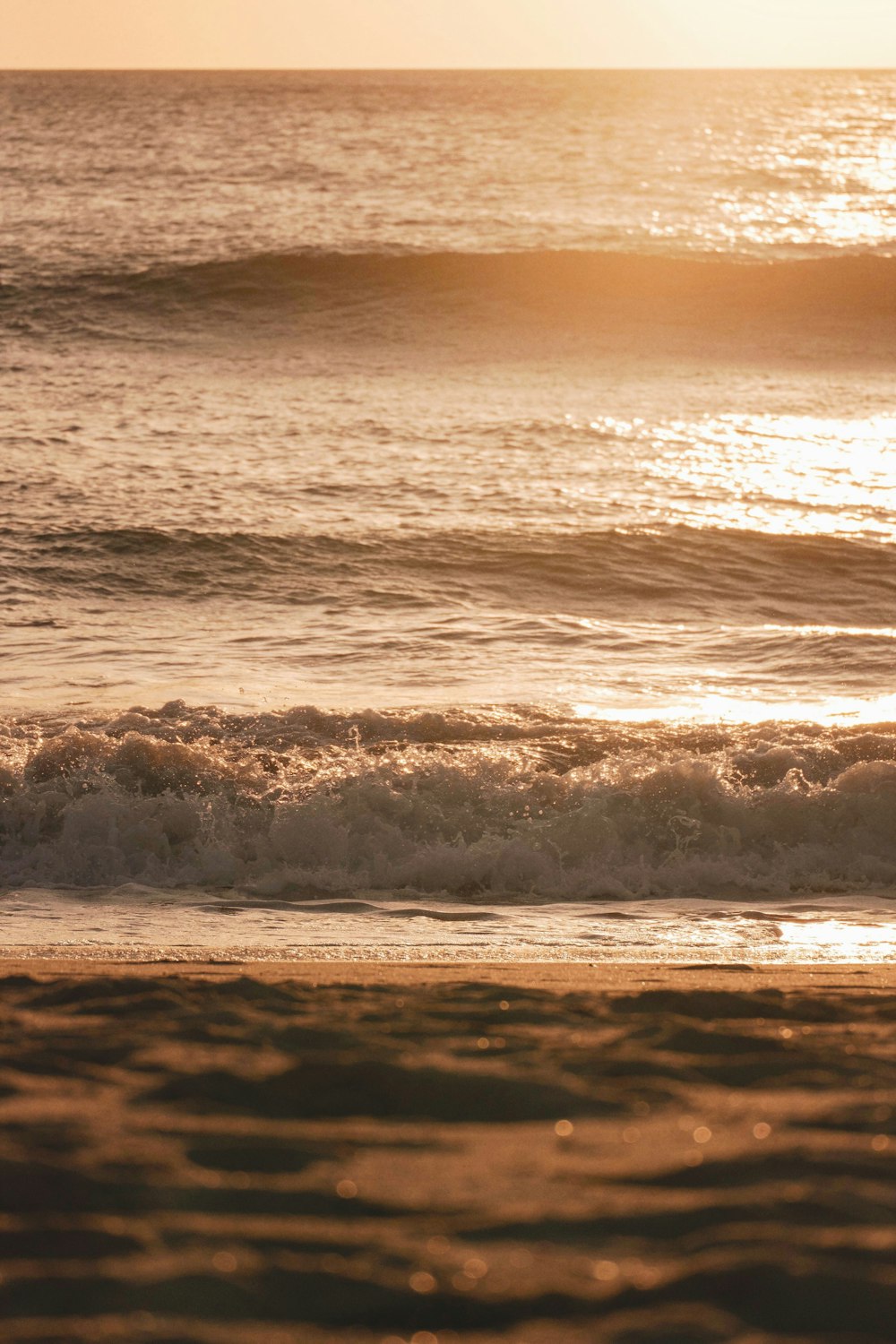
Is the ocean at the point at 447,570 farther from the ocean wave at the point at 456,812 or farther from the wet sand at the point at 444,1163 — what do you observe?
the wet sand at the point at 444,1163

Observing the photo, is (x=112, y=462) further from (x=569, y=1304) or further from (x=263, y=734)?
(x=569, y=1304)

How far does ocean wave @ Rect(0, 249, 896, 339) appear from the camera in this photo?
1964cm

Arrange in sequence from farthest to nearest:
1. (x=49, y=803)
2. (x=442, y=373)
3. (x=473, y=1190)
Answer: (x=442, y=373) < (x=49, y=803) < (x=473, y=1190)

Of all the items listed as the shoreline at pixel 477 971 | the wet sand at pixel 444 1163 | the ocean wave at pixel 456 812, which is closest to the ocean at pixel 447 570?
the ocean wave at pixel 456 812

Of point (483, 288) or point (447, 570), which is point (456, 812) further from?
point (483, 288)

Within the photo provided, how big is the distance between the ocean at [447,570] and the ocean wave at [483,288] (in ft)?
0.28

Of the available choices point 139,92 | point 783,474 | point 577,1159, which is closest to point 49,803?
point 577,1159

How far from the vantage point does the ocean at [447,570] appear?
5641 millimetres

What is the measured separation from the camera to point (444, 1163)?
8.41 ft

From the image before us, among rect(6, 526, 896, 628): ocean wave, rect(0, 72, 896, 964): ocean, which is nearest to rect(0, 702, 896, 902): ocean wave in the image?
rect(0, 72, 896, 964): ocean

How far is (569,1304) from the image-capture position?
84.4 inches

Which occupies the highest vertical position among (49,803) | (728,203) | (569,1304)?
(728,203)

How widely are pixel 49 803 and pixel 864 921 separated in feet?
11.7

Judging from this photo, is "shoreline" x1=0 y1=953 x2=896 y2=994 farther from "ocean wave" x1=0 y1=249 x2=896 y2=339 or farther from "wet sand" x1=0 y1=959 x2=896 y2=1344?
"ocean wave" x1=0 y1=249 x2=896 y2=339
